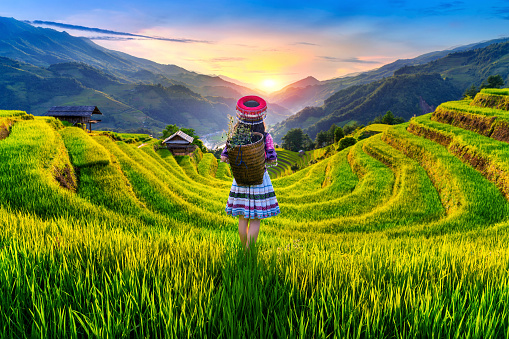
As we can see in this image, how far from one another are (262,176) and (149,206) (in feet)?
15.9

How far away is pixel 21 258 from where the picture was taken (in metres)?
2.25

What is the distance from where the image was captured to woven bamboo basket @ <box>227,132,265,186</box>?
364cm

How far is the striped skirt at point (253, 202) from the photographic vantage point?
13.8ft

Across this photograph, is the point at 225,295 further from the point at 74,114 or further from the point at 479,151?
the point at 74,114

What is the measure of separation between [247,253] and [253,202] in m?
1.61

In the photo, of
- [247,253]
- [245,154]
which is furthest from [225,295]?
[245,154]

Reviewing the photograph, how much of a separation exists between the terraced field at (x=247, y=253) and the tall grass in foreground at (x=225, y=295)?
0.02 metres

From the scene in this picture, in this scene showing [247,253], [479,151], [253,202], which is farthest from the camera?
[479,151]

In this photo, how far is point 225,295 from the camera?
1812 mm

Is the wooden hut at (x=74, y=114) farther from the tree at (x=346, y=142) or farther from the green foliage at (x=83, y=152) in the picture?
the tree at (x=346, y=142)

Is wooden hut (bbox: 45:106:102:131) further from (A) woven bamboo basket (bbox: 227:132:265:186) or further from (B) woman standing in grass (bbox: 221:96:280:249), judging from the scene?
(A) woven bamboo basket (bbox: 227:132:265:186)

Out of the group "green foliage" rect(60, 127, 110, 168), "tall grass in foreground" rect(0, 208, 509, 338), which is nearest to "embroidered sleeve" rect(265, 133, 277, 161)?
"tall grass in foreground" rect(0, 208, 509, 338)

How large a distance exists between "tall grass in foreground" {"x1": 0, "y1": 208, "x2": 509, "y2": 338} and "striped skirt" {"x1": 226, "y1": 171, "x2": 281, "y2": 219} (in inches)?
55.1

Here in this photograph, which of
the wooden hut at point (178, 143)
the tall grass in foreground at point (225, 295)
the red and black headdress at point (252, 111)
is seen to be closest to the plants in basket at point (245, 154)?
the red and black headdress at point (252, 111)
